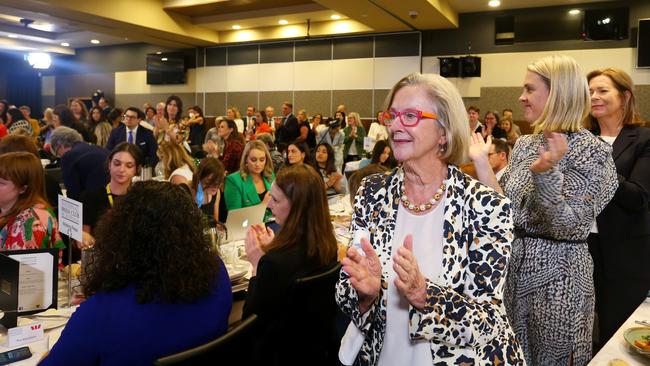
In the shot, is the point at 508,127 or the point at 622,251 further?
the point at 508,127

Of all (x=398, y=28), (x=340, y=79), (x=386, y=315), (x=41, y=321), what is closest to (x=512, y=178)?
(x=386, y=315)

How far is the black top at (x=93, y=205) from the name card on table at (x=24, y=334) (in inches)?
66.0

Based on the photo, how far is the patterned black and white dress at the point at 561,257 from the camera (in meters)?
1.89

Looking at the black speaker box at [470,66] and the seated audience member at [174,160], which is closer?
the seated audience member at [174,160]

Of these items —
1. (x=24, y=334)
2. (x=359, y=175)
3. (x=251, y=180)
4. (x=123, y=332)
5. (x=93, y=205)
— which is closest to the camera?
(x=123, y=332)

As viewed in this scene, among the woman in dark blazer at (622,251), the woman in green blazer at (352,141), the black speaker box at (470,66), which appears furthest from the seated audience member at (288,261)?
the black speaker box at (470,66)

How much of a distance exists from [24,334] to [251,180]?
110 inches

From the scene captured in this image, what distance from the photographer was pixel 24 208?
8.28 ft

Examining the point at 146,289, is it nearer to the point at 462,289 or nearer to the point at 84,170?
the point at 462,289

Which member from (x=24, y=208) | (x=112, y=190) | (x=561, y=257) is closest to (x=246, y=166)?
(x=112, y=190)

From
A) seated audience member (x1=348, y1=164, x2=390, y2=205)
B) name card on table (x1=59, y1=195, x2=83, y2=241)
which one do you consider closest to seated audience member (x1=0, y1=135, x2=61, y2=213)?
name card on table (x1=59, y1=195, x2=83, y2=241)

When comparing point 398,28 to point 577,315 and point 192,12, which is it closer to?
point 192,12

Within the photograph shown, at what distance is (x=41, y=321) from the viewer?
1.95 metres

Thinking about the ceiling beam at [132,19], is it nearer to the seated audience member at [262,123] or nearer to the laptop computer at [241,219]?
the seated audience member at [262,123]
